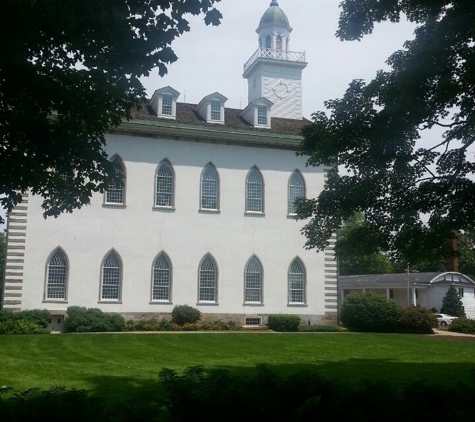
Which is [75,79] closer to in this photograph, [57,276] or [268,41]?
[57,276]

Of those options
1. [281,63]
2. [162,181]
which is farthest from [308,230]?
[281,63]

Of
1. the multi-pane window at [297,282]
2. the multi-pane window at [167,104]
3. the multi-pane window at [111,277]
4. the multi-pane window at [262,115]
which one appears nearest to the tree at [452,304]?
the multi-pane window at [297,282]

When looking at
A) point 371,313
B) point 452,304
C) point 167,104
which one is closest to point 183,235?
point 167,104

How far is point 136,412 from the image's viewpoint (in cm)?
579

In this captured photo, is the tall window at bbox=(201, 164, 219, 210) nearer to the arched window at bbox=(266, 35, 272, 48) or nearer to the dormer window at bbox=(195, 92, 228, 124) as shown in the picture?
the dormer window at bbox=(195, 92, 228, 124)

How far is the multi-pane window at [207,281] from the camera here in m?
32.9

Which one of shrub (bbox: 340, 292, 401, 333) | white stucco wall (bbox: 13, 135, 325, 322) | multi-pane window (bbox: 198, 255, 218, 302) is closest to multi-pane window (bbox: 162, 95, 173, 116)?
white stucco wall (bbox: 13, 135, 325, 322)

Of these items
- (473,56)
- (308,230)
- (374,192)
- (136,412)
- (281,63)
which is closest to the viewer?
(136,412)

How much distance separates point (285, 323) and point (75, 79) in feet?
81.2

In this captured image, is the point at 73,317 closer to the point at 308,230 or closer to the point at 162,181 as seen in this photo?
the point at 162,181

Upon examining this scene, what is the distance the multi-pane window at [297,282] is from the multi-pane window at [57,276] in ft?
39.8

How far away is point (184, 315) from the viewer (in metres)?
31.1

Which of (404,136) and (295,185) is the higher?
(295,185)

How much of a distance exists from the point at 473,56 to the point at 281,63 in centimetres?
3779
